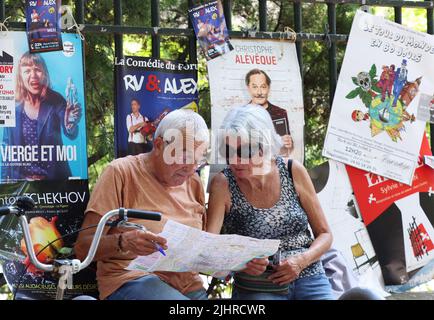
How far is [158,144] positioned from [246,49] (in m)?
0.92

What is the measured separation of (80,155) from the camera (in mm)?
4445

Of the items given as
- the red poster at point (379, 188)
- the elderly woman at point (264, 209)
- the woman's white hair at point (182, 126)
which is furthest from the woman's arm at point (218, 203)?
the red poster at point (379, 188)

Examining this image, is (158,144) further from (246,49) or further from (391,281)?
(391,281)

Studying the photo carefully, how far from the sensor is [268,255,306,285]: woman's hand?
4.39 m

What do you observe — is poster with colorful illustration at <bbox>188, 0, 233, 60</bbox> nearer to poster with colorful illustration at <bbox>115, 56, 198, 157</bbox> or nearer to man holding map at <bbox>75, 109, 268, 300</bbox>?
poster with colorful illustration at <bbox>115, 56, 198, 157</bbox>

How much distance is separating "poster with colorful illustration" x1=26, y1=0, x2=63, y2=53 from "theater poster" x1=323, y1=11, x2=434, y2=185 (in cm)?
166

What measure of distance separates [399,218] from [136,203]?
180 centimetres

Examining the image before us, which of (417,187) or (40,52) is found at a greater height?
(40,52)

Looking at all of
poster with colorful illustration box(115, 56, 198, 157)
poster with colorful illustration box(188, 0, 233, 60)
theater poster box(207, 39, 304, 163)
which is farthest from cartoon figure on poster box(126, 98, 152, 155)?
poster with colorful illustration box(188, 0, 233, 60)

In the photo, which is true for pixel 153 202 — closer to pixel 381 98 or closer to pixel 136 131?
pixel 136 131

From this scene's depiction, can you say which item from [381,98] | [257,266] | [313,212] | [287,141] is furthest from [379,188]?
[257,266]

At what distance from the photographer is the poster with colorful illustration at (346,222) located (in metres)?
5.12

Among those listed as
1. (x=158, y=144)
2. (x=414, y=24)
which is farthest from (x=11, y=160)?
(x=414, y=24)

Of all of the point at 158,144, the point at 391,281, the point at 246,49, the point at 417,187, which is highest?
the point at 246,49
